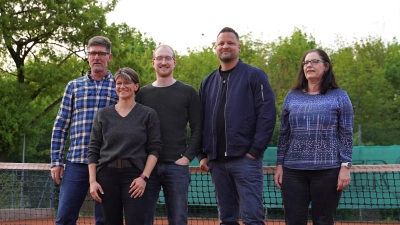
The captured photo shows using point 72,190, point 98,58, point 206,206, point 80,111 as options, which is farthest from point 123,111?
point 206,206

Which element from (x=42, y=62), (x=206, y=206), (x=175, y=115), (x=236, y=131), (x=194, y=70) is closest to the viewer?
(x=236, y=131)

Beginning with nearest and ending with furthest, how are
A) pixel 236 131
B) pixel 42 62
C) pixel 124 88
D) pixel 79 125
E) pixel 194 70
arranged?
pixel 124 88 < pixel 236 131 < pixel 79 125 < pixel 42 62 < pixel 194 70

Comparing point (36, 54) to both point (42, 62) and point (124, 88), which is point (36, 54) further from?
point (124, 88)

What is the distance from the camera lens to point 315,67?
5.29 m

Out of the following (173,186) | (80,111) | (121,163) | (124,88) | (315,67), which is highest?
(315,67)

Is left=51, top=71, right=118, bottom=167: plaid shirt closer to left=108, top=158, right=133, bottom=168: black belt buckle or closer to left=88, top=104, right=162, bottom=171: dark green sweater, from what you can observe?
left=88, top=104, right=162, bottom=171: dark green sweater

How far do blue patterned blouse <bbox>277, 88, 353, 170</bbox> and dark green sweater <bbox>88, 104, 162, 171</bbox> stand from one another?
1156mm

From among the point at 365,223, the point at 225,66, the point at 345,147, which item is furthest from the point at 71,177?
the point at 365,223

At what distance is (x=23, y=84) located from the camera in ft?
61.3

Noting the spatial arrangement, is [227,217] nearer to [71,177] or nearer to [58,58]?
[71,177]

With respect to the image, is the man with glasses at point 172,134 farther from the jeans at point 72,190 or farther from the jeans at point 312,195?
the jeans at point 312,195

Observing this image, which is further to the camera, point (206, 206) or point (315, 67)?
point (206, 206)

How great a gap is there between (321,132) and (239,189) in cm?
83

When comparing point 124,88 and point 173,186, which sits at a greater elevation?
point 124,88
